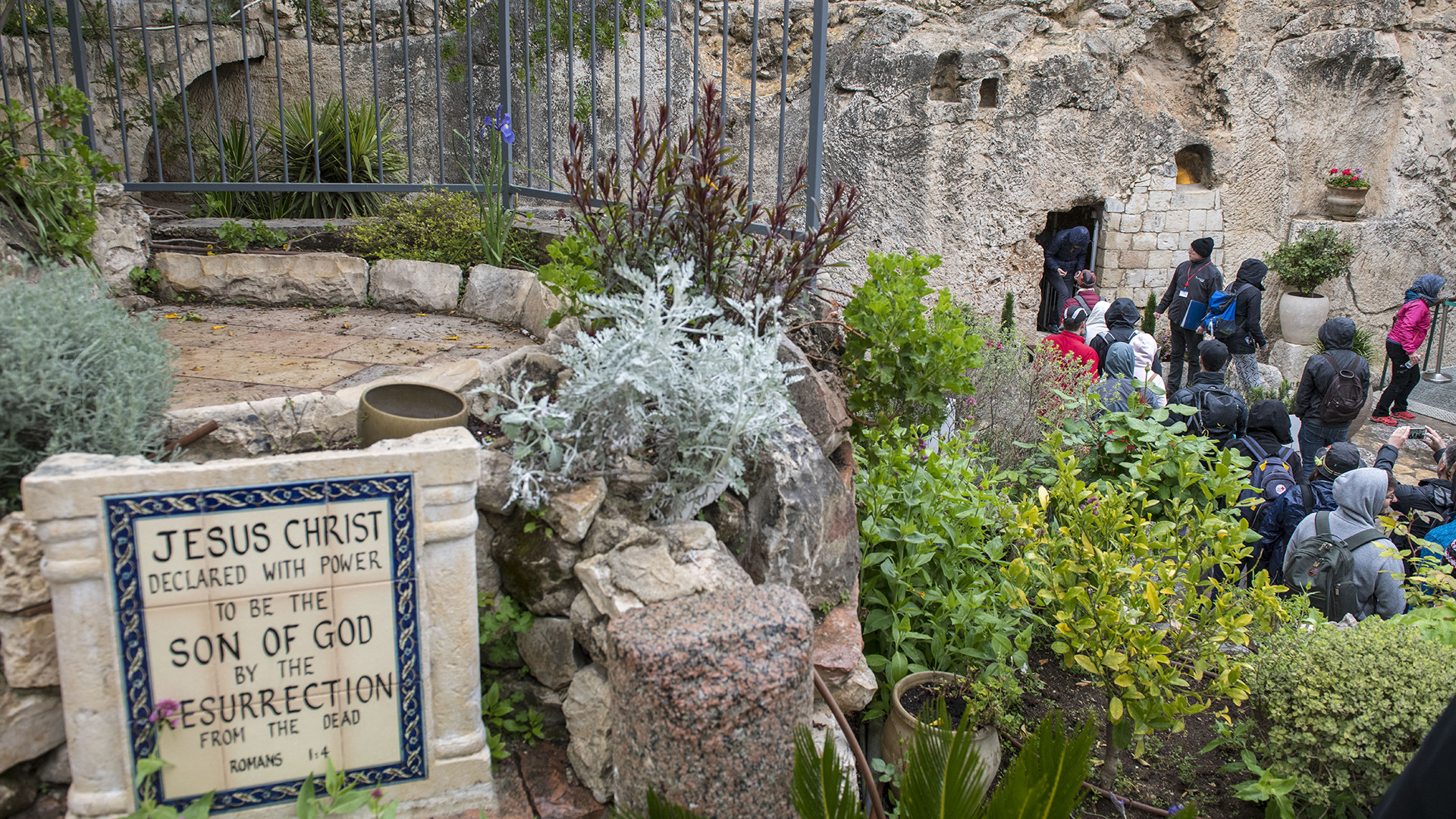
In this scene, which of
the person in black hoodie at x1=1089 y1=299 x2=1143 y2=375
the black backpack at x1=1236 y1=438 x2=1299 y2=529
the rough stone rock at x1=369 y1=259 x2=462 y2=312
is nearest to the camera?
the rough stone rock at x1=369 y1=259 x2=462 y2=312

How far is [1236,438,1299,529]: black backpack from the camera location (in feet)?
15.0

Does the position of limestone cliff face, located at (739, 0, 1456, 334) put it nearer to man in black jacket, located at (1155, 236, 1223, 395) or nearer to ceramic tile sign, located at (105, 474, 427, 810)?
man in black jacket, located at (1155, 236, 1223, 395)

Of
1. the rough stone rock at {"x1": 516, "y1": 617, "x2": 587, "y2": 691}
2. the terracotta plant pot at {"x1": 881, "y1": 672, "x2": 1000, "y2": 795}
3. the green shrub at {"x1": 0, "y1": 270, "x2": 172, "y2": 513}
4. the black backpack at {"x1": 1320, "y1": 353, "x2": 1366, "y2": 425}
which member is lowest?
the terracotta plant pot at {"x1": 881, "y1": 672, "x2": 1000, "y2": 795}

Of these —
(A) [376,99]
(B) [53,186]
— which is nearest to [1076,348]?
(A) [376,99]

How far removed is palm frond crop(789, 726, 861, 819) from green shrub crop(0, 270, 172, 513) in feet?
5.52

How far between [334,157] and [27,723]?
4948mm

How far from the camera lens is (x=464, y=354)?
Result: 11.7ft

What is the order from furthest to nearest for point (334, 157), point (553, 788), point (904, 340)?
point (334, 157), point (904, 340), point (553, 788)

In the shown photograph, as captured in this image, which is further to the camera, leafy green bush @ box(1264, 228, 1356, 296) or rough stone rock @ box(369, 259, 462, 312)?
leafy green bush @ box(1264, 228, 1356, 296)

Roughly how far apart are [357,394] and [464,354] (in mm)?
1023

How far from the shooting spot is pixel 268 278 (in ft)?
A: 13.9

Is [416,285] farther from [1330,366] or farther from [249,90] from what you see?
[1330,366]

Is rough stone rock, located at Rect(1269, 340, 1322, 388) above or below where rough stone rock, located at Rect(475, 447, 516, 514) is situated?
below

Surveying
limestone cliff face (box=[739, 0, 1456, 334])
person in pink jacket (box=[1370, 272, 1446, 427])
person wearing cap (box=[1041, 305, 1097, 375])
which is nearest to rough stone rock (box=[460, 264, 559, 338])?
person wearing cap (box=[1041, 305, 1097, 375])
